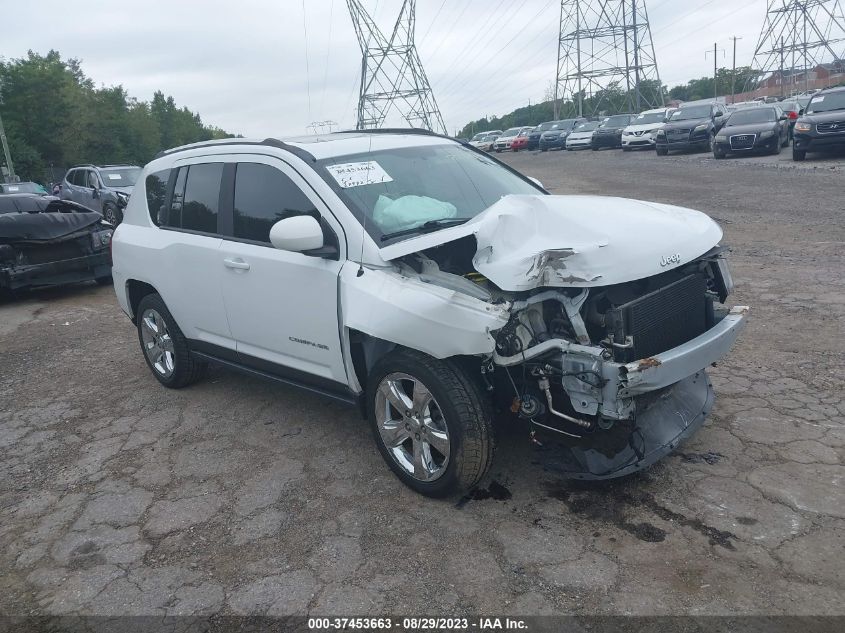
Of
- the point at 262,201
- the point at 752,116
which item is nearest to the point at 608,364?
the point at 262,201

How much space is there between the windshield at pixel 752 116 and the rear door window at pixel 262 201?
20.1m

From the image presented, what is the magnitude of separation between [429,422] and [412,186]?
1.49 metres

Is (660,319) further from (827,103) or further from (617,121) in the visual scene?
(617,121)

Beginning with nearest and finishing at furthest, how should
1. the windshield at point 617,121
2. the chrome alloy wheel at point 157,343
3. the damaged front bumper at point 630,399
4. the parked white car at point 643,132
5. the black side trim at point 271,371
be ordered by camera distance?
1. the damaged front bumper at point 630,399
2. the black side trim at point 271,371
3. the chrome alloy wheel at point 157,343
4. the parked white car at point 643,132
5. the windshield at point 617,121

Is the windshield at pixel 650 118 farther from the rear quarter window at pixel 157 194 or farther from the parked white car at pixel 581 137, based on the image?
the rear quarter window at pixel 157 194

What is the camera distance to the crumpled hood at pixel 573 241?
3.12 meters

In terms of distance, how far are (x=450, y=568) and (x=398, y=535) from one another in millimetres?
375

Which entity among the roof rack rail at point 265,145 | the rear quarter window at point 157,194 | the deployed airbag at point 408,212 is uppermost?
the roof rack rail at point 265,145

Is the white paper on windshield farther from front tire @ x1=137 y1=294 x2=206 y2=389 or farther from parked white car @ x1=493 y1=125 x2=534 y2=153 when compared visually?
parked white car @ x1=493 y1=125 x2=534 y2=153

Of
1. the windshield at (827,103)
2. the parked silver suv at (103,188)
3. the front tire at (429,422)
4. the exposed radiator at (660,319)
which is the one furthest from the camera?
the parked silver suv at (103,188)

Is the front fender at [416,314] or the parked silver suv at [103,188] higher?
the parked silver suv at [103,188]

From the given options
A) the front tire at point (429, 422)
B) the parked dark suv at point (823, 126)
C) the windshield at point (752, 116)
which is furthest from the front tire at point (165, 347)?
the windshield at point (752, 116)

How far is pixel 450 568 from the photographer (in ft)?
10.0

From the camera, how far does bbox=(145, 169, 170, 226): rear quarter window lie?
17.3ft
